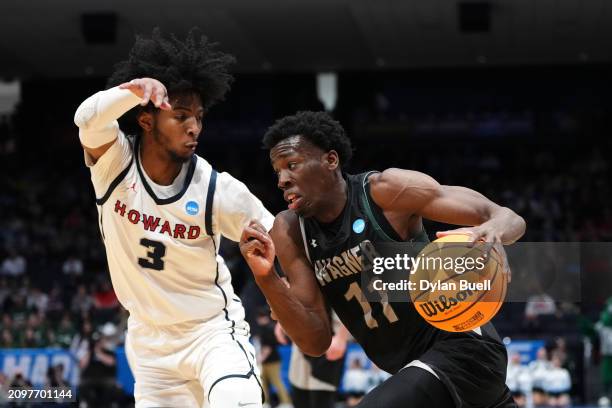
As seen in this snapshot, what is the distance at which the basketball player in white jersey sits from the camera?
4.96 m

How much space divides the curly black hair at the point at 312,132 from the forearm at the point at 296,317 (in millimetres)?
761

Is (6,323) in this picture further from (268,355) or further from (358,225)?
(358,225)

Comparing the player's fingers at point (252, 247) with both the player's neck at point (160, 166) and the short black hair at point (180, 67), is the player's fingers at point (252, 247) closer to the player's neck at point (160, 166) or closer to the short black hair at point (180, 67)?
the player's neck at point (160, 166)

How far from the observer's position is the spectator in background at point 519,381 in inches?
496

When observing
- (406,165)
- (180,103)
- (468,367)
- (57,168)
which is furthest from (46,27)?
(468,367)

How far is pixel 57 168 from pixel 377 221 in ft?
72.1

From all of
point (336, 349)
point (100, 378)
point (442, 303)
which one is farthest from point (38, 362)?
point (442, 303)

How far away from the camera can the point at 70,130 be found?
2650 centimetres

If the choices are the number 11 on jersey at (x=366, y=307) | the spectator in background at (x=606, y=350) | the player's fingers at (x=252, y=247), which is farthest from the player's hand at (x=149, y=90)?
the spectator in background at (x=606, y=350)

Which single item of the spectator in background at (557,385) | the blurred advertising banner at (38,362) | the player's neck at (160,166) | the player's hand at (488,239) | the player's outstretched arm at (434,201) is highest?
the player's neck at (160,166)

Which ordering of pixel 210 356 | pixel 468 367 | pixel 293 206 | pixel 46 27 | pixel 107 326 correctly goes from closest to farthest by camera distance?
pixel 468 367, pixel 293 206, pixel 210 356, pixel 107 326, pixel 46 27

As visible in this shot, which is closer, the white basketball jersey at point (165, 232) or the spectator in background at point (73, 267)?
the white basketball jersey at point (165, 232)

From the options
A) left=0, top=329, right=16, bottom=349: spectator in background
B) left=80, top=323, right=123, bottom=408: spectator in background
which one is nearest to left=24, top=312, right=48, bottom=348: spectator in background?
left=0, top=329, right=16, bottom=349: spectator in background

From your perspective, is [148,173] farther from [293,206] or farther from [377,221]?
[377,221]
